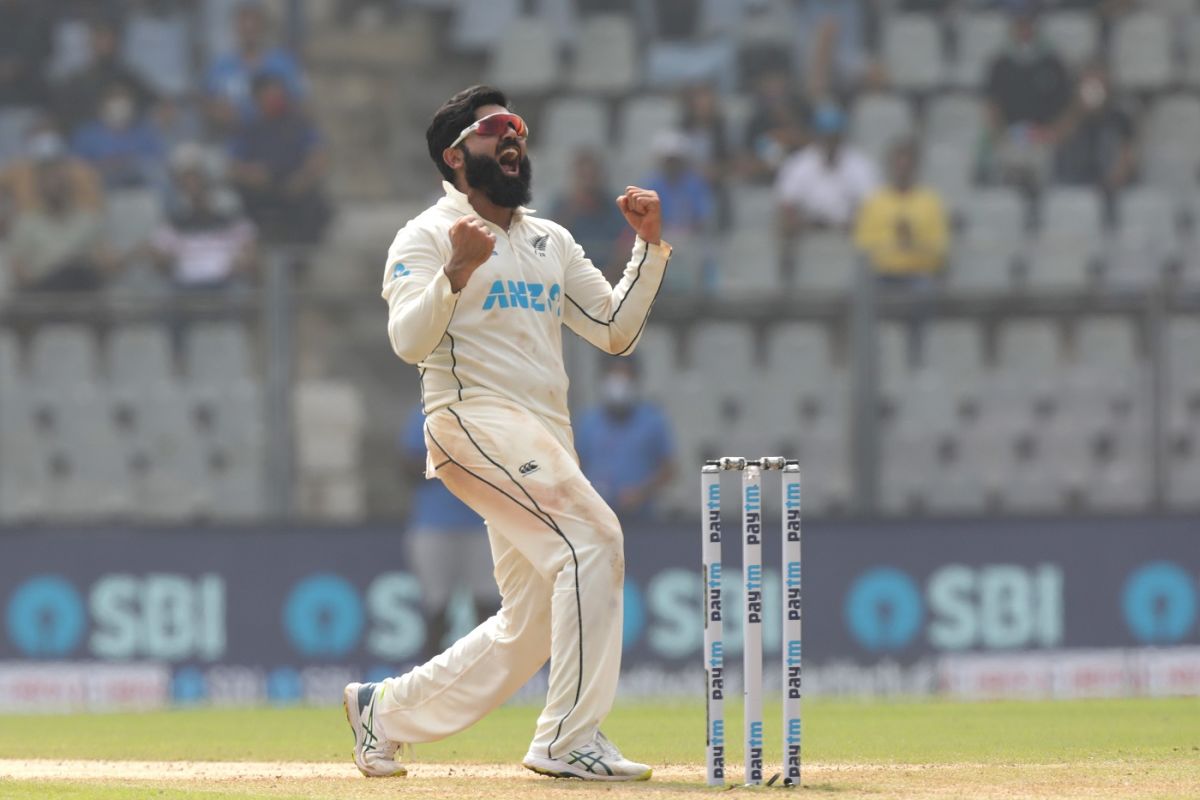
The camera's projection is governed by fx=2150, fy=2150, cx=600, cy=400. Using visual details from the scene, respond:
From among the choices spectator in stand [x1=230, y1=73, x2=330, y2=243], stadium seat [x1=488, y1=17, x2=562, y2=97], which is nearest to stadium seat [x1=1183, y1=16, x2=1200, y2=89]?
stadium seat [x1=488, y1=17, x2=562, y2=97]

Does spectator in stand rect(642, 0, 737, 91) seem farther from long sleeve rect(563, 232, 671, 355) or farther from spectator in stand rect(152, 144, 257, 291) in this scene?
long sleeve rect(563, 232, 671, 355)

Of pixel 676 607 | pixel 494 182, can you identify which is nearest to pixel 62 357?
pixel 676 607

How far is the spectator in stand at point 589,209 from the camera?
15.1m

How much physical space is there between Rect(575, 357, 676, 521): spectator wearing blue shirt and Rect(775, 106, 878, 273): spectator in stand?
2498 mm

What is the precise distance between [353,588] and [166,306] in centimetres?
224

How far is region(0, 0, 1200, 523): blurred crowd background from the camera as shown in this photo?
13750mm

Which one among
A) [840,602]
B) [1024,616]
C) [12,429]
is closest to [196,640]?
[12,429]

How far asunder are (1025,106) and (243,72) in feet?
20.8

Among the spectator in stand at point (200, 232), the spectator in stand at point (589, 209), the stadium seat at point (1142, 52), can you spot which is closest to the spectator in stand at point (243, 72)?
the spectator in stand at point (200, 232)

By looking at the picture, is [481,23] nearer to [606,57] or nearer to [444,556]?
[606,57]

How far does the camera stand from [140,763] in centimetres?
816

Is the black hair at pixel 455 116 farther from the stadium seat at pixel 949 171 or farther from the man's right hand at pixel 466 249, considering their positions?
the stadium seat at pixel 949 171

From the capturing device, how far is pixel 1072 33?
17.5m

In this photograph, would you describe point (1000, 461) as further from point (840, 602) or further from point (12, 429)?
point (12, 429)
